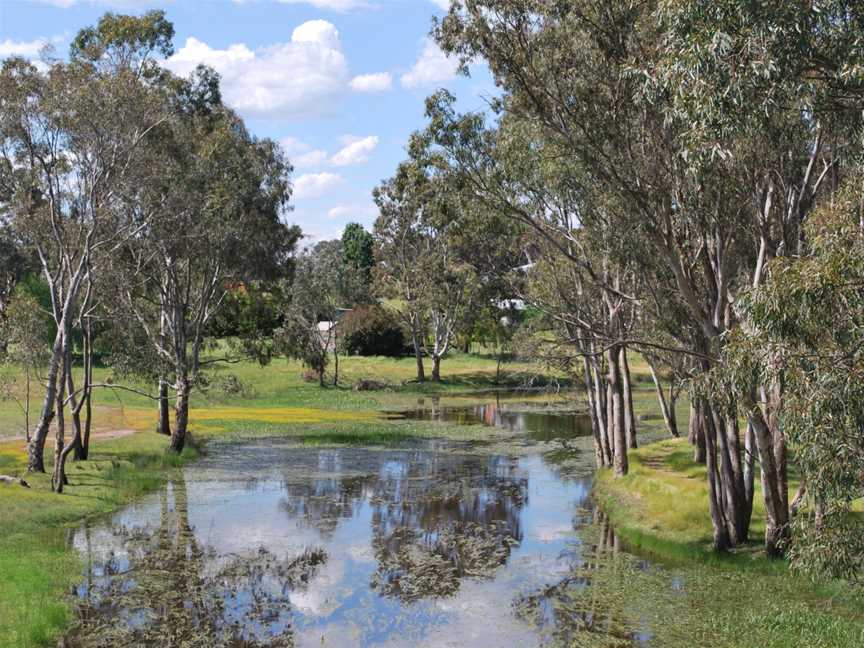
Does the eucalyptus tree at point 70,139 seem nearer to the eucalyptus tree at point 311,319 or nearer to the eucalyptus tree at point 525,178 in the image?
the eucalyptus tree at point 525,178

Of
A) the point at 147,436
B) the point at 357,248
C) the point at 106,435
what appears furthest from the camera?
the point at 357,248

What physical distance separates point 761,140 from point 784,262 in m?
6.13

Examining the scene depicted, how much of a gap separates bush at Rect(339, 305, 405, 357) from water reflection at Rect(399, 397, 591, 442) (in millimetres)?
19266

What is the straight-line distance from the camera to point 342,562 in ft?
80.7

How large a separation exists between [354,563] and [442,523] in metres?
5.54

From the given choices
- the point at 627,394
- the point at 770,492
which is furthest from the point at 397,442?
the point at 770,492

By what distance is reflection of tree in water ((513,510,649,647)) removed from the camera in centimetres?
1814

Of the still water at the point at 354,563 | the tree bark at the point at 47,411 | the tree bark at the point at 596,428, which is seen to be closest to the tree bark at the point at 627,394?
the tree bark at the point at 596,428

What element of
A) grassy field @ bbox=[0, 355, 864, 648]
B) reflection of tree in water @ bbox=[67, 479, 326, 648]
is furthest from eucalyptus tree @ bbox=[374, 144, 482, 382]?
reflection of tree in water @ bbox=[67, 479, 326, 648]

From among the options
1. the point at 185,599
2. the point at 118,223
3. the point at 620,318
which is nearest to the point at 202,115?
the point at 118,223

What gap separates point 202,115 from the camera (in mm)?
45062

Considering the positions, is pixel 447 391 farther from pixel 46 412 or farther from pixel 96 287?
pixel 46 412

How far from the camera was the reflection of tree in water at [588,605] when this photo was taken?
18141 millimetres

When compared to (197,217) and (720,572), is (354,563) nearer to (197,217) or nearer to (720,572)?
(720,572)
